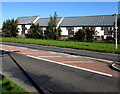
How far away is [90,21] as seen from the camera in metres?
51.8

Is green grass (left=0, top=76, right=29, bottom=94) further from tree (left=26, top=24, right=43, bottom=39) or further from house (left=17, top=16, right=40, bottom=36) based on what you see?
house (left=17, top=16, right=40, bottom=36)

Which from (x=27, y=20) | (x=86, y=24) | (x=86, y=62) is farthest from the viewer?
(x=27, y=20)

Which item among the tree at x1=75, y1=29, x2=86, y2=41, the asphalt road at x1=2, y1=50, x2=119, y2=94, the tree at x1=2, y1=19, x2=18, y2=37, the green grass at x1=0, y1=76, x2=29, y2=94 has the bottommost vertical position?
the asphalt road at x1=2, y1=50, x2=119, y2=94

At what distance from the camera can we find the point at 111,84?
6.84 meters

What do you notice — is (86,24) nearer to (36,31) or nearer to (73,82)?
(36,31)

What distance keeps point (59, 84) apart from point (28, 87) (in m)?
→ 1.27

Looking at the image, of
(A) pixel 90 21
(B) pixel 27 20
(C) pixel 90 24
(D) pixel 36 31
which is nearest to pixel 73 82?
(D) pixel 36 31

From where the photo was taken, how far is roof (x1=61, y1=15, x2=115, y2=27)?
48.7 meters


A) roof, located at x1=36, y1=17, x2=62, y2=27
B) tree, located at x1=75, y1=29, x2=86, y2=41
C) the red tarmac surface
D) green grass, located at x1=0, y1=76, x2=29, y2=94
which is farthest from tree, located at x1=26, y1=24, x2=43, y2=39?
green grass, located at x1=0, y1=76, x2=29, y2=94

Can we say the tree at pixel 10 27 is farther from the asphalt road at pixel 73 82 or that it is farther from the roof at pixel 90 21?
the asphalt road at pixel 73 82

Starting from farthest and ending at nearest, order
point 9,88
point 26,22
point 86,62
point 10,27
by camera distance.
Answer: point 26,22
point 10,27
point 86,62
point 9,88

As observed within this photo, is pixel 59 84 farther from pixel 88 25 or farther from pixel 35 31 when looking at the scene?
pixel 88 25

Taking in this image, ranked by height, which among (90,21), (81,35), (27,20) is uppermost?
(27,20)

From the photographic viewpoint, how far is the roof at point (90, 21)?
48.7m
